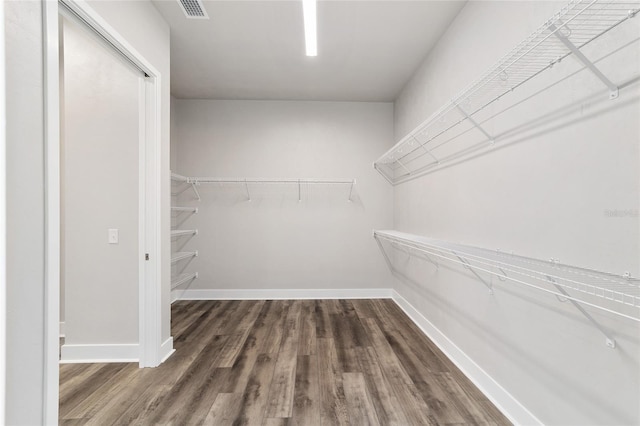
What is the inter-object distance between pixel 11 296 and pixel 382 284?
3571mm

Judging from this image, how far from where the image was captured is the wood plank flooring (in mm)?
1614

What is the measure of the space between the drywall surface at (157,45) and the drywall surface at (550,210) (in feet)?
7.54

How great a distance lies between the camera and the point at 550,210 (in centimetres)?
133

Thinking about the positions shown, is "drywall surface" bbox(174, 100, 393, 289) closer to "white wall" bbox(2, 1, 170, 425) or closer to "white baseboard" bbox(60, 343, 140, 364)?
"white baseboard" bbox(60, 343, 140, 364)

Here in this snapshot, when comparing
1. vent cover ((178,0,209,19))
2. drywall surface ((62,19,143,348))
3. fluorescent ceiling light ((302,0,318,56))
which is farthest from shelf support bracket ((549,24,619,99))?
drywall surface ((62,19,143,348))

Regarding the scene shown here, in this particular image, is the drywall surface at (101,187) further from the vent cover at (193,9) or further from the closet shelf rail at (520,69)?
the closet shelf rail at (520,69)

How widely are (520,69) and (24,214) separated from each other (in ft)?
7.44

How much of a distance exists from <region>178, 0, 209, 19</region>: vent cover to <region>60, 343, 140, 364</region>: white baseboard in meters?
2.58

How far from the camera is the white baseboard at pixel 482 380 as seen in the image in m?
→ 1.52

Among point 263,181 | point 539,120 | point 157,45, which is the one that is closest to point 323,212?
point 263,181

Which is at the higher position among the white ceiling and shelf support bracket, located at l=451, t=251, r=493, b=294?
the white ceiling

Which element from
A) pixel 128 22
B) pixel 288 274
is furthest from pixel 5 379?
pixel 288 274

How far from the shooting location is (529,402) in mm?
1469

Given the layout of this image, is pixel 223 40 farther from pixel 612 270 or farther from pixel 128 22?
pixel 612 270
